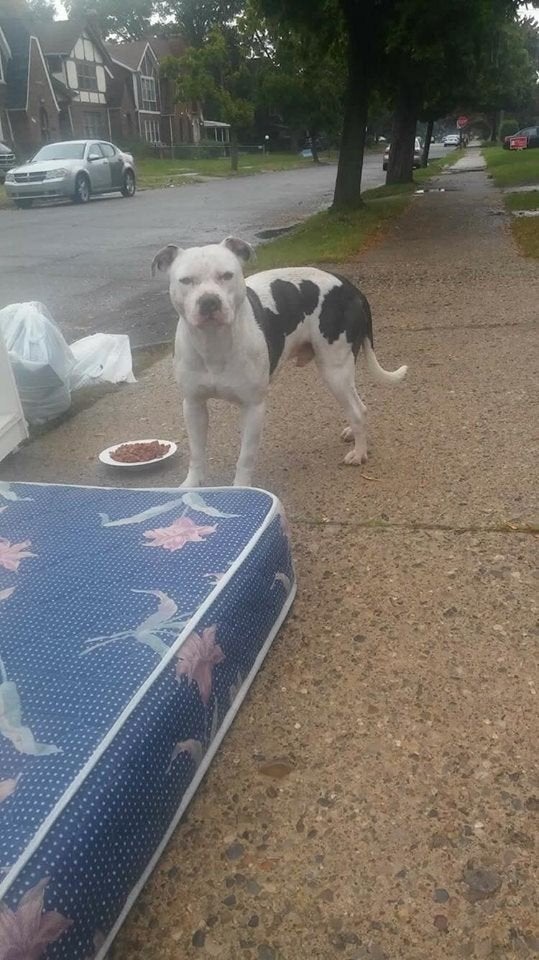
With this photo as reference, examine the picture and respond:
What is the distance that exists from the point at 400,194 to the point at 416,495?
1972 centimetres

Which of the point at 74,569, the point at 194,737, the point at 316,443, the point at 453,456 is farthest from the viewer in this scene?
the point at 316,443

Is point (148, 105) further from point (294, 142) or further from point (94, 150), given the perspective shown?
point (94, 150)

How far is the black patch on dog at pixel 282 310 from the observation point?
347 centimetres

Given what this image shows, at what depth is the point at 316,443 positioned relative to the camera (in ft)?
14.3

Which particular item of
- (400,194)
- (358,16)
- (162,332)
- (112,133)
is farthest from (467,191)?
(112,133)

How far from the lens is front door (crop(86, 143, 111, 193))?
2267 cm

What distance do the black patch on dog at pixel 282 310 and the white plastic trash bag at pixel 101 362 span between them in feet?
7.05

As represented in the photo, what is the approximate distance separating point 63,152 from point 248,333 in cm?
2242

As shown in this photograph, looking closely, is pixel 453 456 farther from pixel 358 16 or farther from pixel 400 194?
pixel 400 194

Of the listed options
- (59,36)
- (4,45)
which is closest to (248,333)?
(4,45)

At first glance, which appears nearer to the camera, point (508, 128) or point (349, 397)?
point (349, 397)

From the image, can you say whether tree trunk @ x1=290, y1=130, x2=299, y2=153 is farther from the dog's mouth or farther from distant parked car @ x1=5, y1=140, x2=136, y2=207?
the dog's mouth

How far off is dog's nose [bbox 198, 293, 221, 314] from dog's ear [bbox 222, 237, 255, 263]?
0.40 meters

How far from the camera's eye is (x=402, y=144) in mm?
25969
